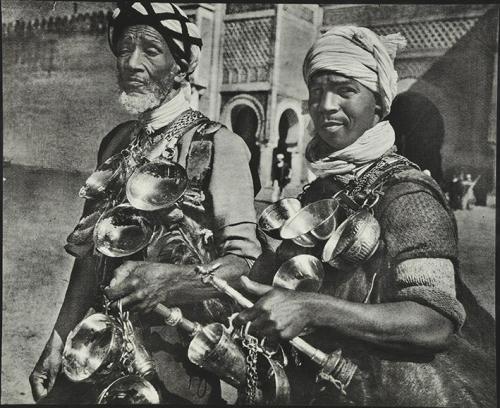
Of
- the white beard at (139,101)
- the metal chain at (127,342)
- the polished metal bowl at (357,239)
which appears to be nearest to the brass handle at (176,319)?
the metal chain at (127,342)

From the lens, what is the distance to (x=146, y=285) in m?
2.46

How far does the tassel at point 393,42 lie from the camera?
2.37 meters

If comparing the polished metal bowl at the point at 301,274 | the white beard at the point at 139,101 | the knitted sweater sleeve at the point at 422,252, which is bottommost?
the polished metal bowl at the point at 301,274

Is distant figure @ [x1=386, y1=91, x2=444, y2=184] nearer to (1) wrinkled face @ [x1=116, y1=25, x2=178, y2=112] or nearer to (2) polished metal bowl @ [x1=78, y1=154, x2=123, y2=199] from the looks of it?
(1) wrinkled face @ [x1=116, y1=25, x2=178, y2=112]

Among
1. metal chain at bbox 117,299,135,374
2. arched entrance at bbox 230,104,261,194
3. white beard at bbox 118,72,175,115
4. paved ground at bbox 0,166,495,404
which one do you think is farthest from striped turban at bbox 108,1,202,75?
metal chain at bbox 117,299,135,374

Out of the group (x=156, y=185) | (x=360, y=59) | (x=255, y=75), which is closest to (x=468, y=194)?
(x=360, y=59)

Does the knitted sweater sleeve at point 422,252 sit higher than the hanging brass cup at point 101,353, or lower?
higher

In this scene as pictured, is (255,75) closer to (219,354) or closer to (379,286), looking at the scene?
(379,286)

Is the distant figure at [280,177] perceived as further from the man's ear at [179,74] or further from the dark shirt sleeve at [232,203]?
the man's ear at [179,74]

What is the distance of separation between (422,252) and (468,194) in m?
0.55

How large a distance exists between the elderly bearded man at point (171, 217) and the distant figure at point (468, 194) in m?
0.90

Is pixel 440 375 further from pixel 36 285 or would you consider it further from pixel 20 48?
pixel 20 48

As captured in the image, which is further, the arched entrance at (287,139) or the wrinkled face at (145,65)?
the arched entrance at (287,139)

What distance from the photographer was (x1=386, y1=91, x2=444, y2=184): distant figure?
2.51 meters
